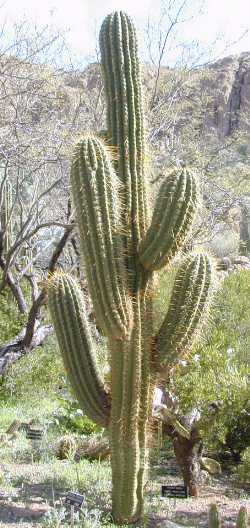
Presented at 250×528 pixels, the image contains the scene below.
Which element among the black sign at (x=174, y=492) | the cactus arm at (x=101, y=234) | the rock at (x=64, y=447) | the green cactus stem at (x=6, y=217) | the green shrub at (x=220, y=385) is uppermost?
the green cactus stem at (x=6, y=217)

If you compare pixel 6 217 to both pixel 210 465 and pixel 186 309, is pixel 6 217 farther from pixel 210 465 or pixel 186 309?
pixel 186 309

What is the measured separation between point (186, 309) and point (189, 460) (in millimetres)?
1499

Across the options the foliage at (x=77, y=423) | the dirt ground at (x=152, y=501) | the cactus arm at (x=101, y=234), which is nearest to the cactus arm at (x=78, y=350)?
the cactus arm at (x=101, y=234)

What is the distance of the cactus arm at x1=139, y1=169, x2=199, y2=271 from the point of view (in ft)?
12.1

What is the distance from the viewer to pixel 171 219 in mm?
3682

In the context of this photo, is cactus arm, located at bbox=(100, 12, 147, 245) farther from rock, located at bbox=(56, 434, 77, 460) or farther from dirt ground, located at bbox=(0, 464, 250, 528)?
rock, located at bbox=(56, 434, 77, 460)

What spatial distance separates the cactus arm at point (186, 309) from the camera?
3881 millimetres

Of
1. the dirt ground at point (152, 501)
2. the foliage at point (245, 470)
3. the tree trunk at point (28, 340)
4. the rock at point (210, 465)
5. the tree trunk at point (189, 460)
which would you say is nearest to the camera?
the dirt ground at point (152, 501)

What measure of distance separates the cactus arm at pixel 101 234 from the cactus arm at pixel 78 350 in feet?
0.87

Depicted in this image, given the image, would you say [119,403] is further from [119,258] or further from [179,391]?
[179,391]

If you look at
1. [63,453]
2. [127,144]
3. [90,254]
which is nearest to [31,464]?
[63,453]

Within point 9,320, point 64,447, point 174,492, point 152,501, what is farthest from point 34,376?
point 174,492

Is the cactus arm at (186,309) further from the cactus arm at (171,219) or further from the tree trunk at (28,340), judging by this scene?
the tree trunk at (28,340)

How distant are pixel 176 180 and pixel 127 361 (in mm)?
1094
